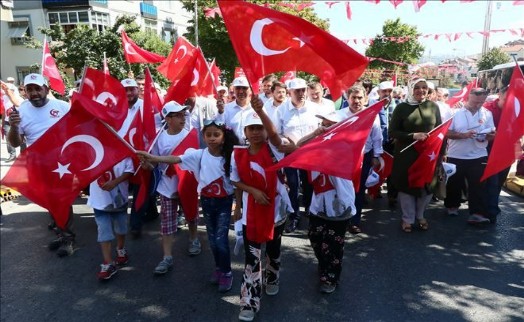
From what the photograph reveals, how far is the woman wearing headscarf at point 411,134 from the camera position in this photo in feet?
15.1

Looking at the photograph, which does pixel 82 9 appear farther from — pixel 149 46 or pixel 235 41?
pixel 235 41

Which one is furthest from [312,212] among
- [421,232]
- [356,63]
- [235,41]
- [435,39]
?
[435,39]

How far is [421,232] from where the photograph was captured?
4.90 m

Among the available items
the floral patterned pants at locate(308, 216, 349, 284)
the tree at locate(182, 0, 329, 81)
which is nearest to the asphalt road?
the floral patterned pants at locate(308, 216, 349, 284)

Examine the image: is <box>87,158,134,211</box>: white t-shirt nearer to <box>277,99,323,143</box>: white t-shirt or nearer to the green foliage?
<box>277,99,323,143</box>: white t-shirt

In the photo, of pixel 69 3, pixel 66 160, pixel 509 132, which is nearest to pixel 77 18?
pixel 69 3

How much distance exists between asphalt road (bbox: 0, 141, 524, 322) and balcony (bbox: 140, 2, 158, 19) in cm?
3079

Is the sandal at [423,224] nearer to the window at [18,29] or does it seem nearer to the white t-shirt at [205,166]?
the white t-shirt at [205,166]

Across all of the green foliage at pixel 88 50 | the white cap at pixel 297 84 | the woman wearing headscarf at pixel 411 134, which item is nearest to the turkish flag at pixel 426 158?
the woman wearing headscarf at pixel 411 134

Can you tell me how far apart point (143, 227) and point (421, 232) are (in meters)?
3.71

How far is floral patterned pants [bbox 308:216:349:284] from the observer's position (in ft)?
10.9

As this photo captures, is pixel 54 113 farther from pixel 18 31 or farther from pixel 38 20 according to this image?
pixel 18 31

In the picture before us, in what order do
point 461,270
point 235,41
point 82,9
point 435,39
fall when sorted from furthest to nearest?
point 82,9 → point 435,39 → point 461,270 → point 235,41

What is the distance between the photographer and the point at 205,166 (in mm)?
3373
